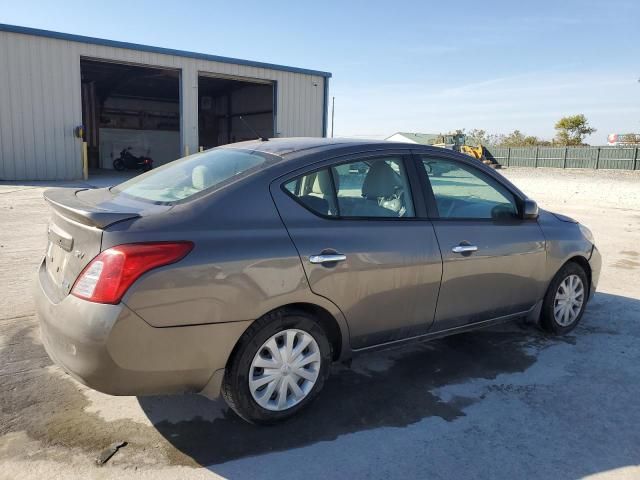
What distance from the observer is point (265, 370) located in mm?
2881

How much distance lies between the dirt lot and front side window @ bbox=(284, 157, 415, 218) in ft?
3.95

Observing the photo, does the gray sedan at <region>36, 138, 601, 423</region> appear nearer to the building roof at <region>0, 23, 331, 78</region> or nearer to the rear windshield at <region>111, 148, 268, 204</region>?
the rear windshield at <region>111, 148, 268, 204</region>

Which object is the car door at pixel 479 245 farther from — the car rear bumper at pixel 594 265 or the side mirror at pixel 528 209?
the car rear bumper at pixel 594 265

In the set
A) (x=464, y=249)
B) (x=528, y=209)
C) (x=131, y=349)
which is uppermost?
(x=528, y=209)

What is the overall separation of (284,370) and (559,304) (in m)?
2.69

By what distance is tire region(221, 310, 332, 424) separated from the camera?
2.78 metres

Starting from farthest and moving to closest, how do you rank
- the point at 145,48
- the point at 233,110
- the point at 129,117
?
the point at 129,117, the point at 233,110, the point at 145,48

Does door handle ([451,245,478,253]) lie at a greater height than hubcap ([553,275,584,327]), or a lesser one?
greater

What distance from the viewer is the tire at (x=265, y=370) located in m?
2.78

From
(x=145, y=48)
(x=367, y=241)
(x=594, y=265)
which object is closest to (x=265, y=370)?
(x=367, y=241)

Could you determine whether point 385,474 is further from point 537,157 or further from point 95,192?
point 537,157

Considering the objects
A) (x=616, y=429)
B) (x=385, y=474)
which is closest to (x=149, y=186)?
(x=385, y=474)

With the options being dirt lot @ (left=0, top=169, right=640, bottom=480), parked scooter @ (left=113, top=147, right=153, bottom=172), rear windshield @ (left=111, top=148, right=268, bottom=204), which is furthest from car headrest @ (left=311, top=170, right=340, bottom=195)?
parked scooter @ (left=113, top=147, right=153, bottom=172)

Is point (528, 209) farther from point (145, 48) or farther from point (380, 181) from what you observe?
point (145, 48)
